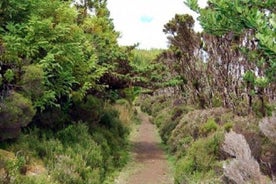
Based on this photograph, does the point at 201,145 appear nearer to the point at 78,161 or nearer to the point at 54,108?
the point at 78,161

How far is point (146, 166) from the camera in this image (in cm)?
Answer: 2162

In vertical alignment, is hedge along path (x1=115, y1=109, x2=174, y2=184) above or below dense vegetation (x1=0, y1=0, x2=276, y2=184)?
below

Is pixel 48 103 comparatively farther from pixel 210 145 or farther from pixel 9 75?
pixel 210 145

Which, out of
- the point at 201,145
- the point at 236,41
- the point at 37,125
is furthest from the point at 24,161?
the point at 236,41

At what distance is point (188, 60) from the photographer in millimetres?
33375

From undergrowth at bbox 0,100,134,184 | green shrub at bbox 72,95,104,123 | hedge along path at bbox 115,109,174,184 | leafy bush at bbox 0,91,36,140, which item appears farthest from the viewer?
green shrub at bbox 72,95,104,123

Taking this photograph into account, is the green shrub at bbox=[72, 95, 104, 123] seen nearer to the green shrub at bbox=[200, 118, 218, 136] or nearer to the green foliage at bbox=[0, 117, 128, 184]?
the green foliage at bbox=[0, 117, 128, 184]

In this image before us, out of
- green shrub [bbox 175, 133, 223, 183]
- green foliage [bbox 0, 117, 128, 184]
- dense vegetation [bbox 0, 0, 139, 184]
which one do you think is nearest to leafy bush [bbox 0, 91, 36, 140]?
dense vegetation [bbox 0, 0, 139, 184]

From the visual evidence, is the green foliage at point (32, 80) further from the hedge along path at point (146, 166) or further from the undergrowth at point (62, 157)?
the hedge along path at point (146, 166)

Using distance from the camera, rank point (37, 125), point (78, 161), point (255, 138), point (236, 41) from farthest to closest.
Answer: point (236, 41) → point (37, 125) → point (78, 161) → point (255, 138)

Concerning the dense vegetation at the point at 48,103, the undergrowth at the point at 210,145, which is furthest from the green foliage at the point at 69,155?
the undergrowth at the point at 210,145

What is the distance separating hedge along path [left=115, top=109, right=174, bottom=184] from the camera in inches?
730

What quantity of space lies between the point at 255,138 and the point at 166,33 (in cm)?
1964

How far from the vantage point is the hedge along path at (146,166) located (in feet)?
60.9
